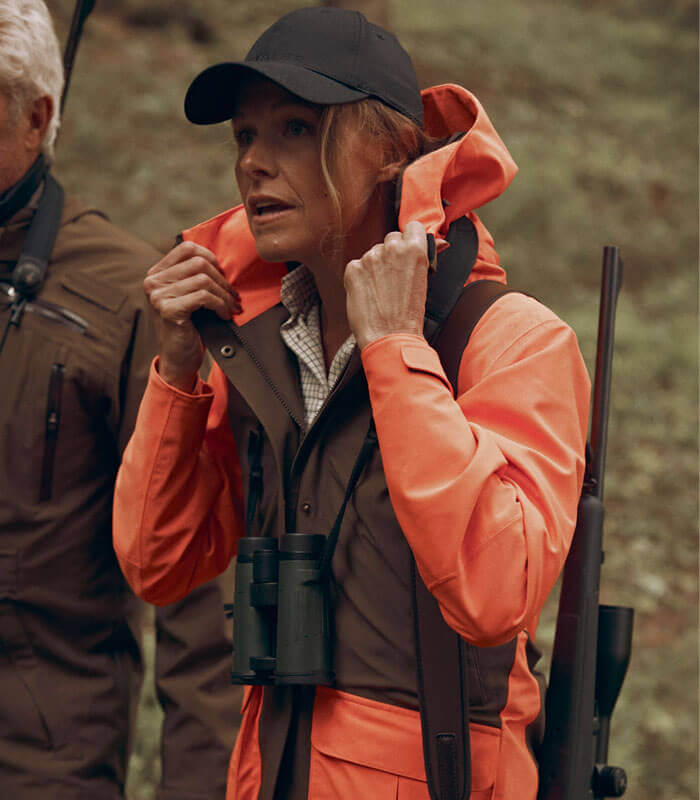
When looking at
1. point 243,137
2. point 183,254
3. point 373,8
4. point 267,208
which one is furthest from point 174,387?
point 373,8

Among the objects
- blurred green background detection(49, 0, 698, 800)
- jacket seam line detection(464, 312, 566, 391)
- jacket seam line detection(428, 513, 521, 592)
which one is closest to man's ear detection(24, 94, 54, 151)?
jacket seam line detection(464, 312, 566, 391)

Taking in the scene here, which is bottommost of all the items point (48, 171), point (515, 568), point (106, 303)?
point (515, 568)

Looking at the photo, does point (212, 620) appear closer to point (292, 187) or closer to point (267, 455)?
point (267, 455)

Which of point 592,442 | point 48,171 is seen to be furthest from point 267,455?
point 48,171

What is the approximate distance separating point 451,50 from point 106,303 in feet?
26.8

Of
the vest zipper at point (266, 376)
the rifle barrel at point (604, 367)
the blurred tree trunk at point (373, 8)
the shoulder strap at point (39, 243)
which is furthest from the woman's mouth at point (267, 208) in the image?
the blurred tree trunk at point (373, 8)

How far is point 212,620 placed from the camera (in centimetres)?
283

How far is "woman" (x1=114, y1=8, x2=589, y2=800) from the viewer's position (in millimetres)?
1683

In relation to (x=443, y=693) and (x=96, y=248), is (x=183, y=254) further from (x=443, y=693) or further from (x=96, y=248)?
(x=443, y=693)

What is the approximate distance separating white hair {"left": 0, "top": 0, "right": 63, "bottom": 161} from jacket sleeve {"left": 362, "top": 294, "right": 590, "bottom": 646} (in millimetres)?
1425

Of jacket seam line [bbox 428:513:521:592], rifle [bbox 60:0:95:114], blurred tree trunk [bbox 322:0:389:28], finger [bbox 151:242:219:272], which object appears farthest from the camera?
blurred tree trunk [bbox 322:0:389:28]

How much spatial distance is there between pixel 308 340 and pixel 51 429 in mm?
833

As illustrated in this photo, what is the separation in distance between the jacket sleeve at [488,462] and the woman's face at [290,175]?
0.38 metres

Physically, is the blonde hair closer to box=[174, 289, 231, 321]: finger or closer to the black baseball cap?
the black baseball cap
